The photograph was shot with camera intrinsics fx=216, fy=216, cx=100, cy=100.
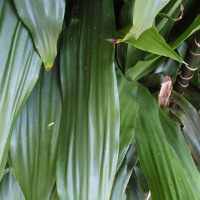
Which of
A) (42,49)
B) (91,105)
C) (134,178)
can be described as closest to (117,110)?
(91,105)

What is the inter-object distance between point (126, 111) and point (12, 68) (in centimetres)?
22

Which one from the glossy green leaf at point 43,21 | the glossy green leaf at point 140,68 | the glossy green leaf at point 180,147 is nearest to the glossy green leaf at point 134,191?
the glossy green leaf at point 180,147

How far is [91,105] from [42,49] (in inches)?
4.6

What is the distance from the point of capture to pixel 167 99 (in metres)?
0.53

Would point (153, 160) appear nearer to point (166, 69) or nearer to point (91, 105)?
point (91, 105)

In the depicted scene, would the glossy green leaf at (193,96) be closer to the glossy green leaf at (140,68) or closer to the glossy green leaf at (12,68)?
the glossy green leaf at (140,68)

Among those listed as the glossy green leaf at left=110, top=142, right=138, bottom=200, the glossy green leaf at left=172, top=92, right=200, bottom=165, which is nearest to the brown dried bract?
the glossy green leaf at left=172, top=92, right=200, bottom=165

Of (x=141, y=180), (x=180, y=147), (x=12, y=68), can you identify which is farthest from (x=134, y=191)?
(x=12, y=68)

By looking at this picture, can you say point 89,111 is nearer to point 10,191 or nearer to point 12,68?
point 12,68

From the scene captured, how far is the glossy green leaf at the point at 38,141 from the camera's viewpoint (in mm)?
352

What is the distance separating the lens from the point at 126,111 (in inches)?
16.6

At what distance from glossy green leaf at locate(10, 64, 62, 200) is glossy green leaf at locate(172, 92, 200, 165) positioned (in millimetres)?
289

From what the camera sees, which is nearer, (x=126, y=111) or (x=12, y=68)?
(x=12, y=68)

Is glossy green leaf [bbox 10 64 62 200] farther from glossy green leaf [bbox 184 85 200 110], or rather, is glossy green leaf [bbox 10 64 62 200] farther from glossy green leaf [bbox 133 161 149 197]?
glossy green leaf [bbox 184 85 200 110]
